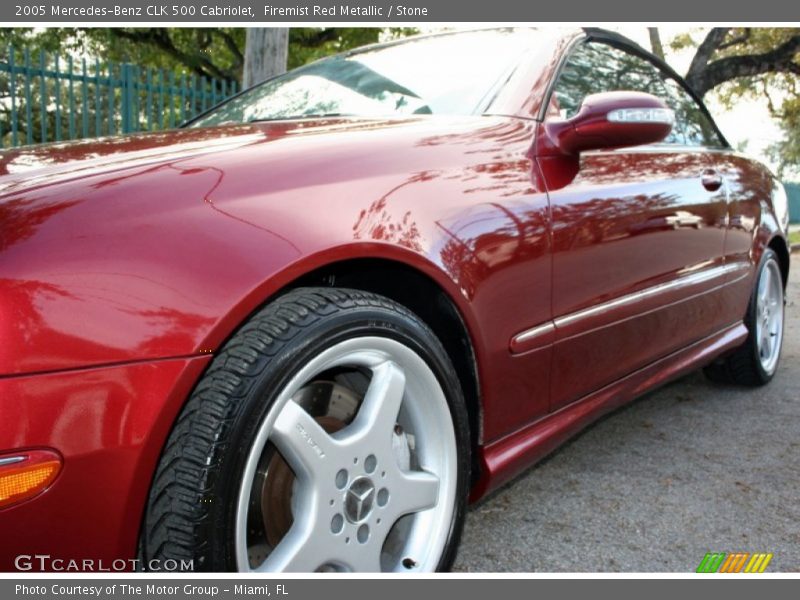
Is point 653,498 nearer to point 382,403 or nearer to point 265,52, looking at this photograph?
point 382,403

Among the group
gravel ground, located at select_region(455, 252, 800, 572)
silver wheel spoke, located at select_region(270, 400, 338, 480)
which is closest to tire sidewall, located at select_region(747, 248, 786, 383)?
gravel ground, located at select_region(455, 252, 800, 572)

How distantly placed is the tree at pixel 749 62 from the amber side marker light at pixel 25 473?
57.6 ft

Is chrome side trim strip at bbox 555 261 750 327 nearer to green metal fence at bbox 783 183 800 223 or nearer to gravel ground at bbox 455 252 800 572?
gravel ground at bbox 455 252 800 572

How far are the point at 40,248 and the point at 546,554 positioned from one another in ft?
4.72

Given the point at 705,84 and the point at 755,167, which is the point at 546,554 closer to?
the point at 755,167

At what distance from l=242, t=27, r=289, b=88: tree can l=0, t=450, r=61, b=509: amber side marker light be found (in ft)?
19.4

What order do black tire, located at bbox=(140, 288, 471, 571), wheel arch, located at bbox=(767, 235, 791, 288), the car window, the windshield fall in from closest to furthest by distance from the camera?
black tire, located at bbox=(140, 288, 471, 571)
the windshield
the car window
wheel arch, located at bbox=(767, 235, 791, 288)

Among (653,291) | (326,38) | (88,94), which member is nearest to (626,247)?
(653,291)

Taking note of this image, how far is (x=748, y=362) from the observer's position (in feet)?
11.9

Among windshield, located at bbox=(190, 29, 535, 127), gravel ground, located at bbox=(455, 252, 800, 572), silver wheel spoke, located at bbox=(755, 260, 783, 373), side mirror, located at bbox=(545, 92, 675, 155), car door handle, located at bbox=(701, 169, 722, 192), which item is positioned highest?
windshield, located at bbox=(190, 29, 535, 127)

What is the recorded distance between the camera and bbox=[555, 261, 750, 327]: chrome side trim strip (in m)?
2.10

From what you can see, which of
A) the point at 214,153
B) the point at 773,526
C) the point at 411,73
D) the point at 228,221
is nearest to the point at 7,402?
the point at 228,221

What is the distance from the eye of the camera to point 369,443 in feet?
4.92

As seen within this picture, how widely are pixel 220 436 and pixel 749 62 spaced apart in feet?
67.6
